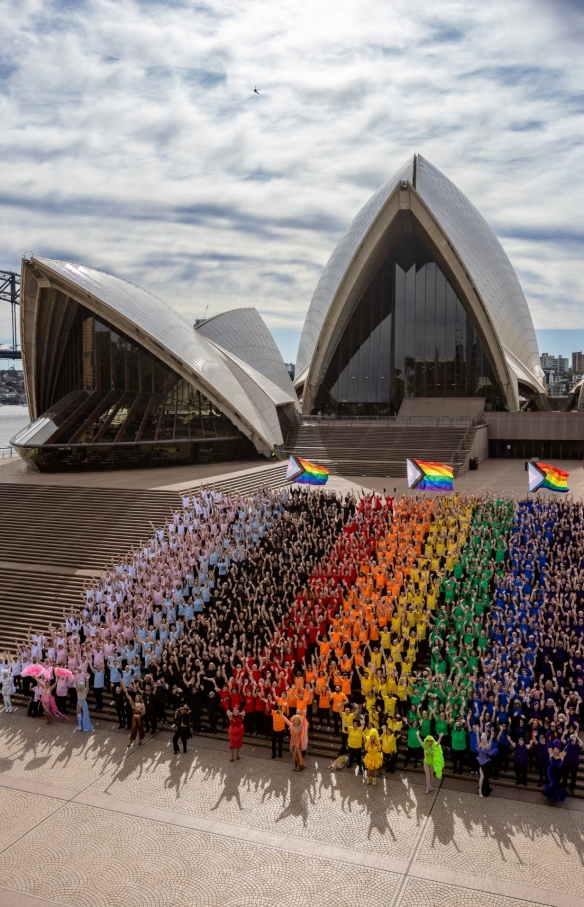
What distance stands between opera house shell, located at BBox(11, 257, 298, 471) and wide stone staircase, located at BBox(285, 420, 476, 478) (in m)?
1.50

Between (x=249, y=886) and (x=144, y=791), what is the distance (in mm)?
2419

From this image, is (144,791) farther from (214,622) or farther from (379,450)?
(379,450)

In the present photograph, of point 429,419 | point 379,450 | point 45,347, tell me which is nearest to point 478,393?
point 429,419

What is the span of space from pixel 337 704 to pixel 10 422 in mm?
94858

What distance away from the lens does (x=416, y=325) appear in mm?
38906

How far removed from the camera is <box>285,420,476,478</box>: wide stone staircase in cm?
2716

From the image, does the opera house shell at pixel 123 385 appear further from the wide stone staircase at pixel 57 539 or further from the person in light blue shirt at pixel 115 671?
the person in light blue shirt at pixel 115 671

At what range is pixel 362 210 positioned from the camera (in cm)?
3956

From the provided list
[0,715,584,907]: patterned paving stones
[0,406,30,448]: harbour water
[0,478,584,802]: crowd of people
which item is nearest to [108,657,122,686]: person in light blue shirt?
[0,478,584,802]: crowd of people

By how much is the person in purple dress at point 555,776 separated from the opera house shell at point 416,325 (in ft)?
98.2

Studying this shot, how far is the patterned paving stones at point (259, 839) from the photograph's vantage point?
22.5 feet

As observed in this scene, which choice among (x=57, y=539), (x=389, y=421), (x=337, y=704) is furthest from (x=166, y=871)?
(x=389, y=421)

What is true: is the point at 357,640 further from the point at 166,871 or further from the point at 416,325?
the point at 416,325

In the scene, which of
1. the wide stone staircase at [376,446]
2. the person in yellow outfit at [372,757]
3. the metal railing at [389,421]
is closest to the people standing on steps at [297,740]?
the person in yellow outfit at [372,757]
